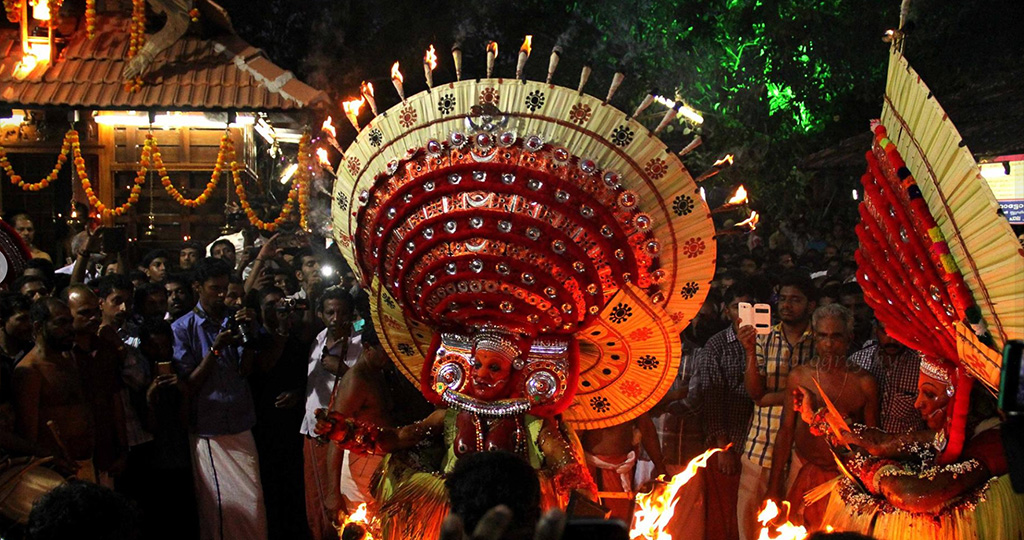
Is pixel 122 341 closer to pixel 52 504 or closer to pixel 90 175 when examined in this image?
pixel 52 504

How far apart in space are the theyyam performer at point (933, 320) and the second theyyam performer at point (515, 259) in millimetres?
864

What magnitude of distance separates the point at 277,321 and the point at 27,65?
7203 millimetres

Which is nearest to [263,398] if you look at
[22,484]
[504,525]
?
[22,484]

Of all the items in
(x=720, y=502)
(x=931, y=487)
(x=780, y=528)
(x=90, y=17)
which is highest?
(x=90, y=17)

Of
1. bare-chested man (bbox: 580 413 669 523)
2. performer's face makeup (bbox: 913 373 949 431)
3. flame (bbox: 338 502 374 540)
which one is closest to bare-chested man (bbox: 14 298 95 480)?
flame (bbox: 338 502 374 540)

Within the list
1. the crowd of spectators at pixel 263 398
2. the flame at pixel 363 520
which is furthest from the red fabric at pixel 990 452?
the flame at pixel 363 520

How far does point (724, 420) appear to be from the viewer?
6.57m

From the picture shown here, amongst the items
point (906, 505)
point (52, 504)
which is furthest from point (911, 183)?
point (52, 504)

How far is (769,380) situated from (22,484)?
426cm

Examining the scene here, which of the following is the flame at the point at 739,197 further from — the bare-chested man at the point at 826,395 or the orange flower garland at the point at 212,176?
the orange flower garland at the point at 212,176

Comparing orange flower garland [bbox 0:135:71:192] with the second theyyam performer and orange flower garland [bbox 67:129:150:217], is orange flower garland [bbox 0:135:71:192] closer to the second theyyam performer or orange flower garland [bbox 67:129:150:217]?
orange flower garland [bbox 67:129:150:217]

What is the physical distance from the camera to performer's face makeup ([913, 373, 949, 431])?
429 centimetres

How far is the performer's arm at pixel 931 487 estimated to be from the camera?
4.14m

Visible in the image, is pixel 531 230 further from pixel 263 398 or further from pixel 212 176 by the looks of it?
pixel 212 176
